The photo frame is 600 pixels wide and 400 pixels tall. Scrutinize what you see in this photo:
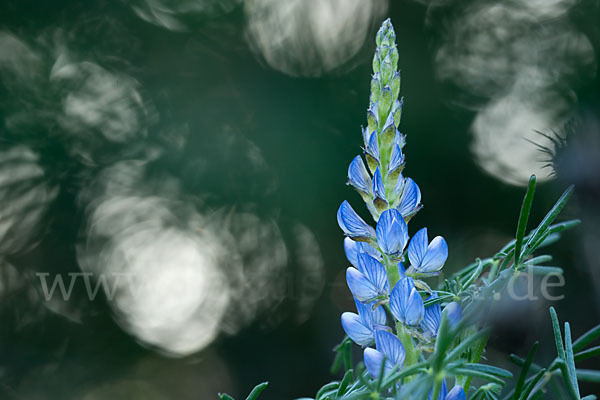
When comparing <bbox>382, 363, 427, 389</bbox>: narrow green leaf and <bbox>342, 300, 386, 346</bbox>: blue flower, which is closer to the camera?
<bbox>382, 363, 427, 389</bbox>: narrow green leaf

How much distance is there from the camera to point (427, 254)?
74 centimetres

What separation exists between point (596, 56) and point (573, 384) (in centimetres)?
318

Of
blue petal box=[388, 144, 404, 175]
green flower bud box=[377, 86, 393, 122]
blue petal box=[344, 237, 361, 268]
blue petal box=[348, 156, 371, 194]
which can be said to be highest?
green flower bud box=[377, 86, 393, 122]

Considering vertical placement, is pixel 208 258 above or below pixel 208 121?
below

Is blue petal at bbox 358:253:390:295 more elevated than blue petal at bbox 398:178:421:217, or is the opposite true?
blue petal at bbox 398:178:421:217

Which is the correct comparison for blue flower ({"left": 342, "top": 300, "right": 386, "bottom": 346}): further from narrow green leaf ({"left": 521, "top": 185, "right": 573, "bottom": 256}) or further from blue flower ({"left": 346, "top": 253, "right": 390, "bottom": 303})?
narrow green leaf ({"left": 521, "top": 185, "right": 573, "bottom": 256})

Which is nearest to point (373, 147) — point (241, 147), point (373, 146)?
point (373, 146)

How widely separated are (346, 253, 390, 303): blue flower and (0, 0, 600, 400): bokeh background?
2531 mm

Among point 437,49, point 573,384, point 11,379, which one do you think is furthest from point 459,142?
point 11,379

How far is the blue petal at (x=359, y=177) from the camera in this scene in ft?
2.45

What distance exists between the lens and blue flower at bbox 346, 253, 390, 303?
708 mm

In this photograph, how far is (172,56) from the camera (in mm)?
3555

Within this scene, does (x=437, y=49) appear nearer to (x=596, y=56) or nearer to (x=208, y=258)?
(x=596, y=56)

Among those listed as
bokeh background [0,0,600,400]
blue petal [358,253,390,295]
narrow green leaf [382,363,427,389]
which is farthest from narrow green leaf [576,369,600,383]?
bokeh background [0,0,600,400]
